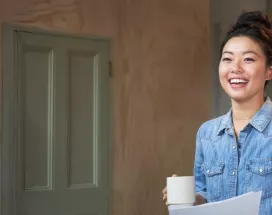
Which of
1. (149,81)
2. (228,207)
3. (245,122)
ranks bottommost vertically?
(228,207)

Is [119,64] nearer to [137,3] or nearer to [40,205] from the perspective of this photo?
[137,3]

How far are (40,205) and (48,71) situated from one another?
79 cm

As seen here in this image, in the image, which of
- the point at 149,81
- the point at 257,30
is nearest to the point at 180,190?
the point at 257,30

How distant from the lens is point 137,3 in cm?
341

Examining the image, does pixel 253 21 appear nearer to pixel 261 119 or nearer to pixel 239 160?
pixel 261 119

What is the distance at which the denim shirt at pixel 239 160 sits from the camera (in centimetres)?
145

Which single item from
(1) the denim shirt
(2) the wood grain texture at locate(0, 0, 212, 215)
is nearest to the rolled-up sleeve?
(1) the denim shirt

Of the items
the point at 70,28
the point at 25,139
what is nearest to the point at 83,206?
the point at 25,139

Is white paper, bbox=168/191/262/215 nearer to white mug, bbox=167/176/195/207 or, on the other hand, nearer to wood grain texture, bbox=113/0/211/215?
white mug, bbox=167/176/195/207

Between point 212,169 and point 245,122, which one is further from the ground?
point 245,122

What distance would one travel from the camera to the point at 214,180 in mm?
1561

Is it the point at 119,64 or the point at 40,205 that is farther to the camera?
the point at 119,64

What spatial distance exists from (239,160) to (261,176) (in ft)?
0.28

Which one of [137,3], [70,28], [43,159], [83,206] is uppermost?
[137,3]
